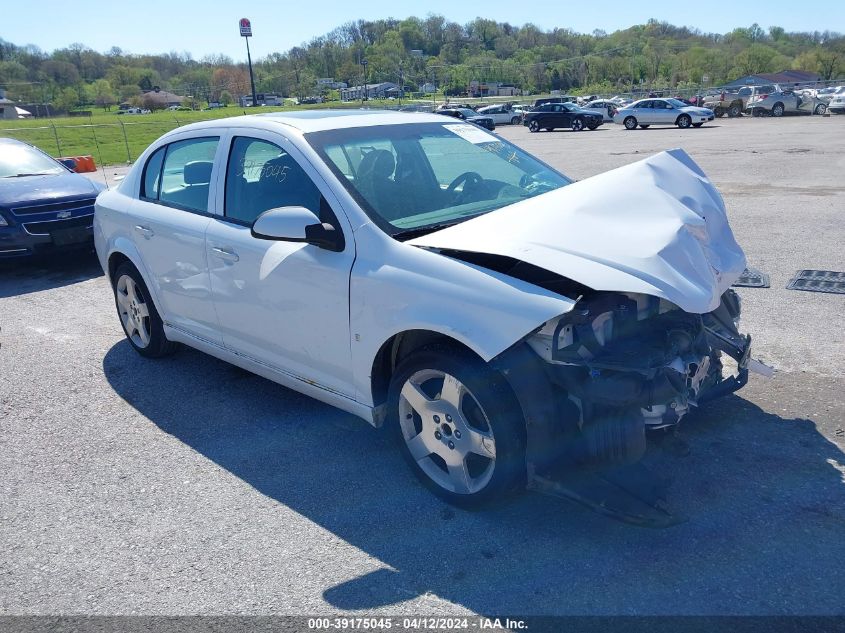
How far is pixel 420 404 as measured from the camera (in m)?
3.37

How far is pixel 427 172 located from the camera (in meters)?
4.19

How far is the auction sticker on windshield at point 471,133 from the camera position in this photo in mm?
4574

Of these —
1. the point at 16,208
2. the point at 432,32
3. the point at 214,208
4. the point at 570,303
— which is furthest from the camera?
the point at 432,32

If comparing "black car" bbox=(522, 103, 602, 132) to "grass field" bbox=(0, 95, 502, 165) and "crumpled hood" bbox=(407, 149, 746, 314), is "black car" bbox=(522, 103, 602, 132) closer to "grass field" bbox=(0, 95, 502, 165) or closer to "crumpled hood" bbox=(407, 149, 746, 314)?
"grass field" bbox=(0, 95, 502, 165)

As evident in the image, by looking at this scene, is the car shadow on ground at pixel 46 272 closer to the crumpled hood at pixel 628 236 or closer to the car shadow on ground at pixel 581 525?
the car shadow on ground at pixel 581 525

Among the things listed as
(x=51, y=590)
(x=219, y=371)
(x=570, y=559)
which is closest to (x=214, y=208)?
(x=219, y=371)

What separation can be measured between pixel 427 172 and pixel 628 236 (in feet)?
4.63

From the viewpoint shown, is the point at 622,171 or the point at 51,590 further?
the point at 622,171

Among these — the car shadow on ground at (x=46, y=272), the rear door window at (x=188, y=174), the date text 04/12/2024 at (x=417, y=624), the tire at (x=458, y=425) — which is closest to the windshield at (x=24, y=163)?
the car shadow on ground at (x=46, y=272)

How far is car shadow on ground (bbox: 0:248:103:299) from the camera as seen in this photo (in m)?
8.33

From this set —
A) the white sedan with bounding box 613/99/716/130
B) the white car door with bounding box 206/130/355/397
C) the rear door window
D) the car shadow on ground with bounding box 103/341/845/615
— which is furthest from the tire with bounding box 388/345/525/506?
the white sedan with bounding box 613/99/716/130

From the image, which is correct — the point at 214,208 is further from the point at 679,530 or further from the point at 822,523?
the point at 822,523

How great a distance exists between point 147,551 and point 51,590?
0.40m

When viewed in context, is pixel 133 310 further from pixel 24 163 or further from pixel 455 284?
pixel 24 163
